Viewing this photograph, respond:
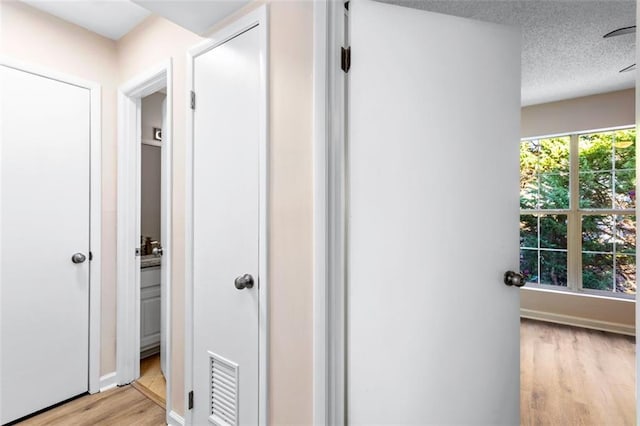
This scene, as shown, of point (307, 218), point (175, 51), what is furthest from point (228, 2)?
point (307, 218)

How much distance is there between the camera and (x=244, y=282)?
4.83 feet

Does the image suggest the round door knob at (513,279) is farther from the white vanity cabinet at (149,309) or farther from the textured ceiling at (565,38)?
the white vanity cabinet at (149,309)

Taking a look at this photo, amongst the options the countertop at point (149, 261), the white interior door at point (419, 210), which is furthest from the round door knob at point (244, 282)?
the countertop at point (149, 261)

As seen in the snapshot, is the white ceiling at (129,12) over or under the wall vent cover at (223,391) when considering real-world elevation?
over

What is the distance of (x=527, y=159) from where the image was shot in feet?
13.7

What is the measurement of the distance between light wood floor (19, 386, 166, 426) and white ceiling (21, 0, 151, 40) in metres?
2.42

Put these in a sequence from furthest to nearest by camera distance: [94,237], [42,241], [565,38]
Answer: [565,38] → [94,237] → [42,241]

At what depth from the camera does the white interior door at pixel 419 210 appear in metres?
1.30

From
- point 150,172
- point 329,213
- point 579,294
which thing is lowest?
point 579,294

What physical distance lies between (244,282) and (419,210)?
812mm

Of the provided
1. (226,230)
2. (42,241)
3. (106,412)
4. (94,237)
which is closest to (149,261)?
(94,237)

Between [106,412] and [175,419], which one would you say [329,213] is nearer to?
[175,419]

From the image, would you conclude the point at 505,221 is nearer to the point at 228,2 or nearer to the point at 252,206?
the point at 252,206

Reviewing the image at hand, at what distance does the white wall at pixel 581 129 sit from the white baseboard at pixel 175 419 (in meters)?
3.97
